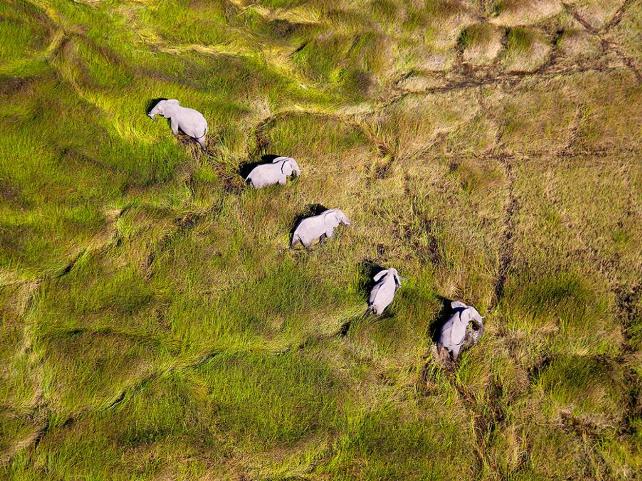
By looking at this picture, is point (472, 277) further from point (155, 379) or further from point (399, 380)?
point (155, 379)

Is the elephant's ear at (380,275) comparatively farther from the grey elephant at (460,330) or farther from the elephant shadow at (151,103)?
the elephant shadow at (151,103)

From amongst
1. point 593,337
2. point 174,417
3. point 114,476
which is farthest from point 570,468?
point 114,476

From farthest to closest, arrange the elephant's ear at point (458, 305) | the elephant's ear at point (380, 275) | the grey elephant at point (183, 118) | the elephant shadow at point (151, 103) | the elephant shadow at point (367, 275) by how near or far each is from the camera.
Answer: the elephant shadow at point (151, 103)
the grey elephant at point (183, 118)
the elephant shadow at point (367, 275)
the elephant's ear at point (380, 275)
the elephant's ear at point (458, 305)

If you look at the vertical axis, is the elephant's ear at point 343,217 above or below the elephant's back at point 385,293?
above

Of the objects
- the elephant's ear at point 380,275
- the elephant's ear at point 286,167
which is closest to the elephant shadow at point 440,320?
the elephant's ear at point 380,275

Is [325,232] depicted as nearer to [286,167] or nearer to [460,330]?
[286,167]

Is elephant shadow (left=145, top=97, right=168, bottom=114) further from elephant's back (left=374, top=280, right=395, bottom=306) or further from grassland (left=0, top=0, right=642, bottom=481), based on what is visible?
elephant's back (left=374, top=280, right=395, bottom=306)
